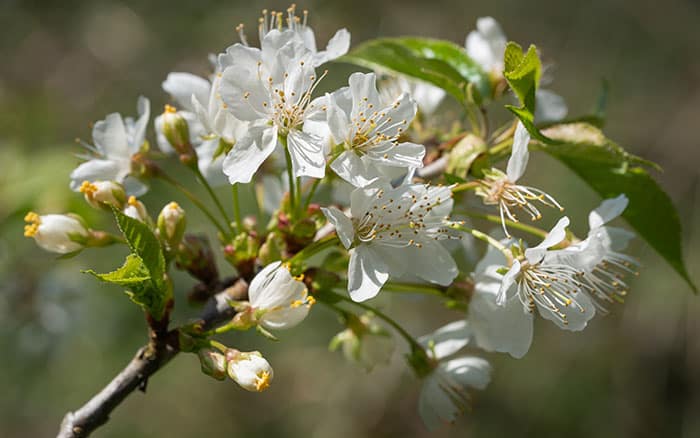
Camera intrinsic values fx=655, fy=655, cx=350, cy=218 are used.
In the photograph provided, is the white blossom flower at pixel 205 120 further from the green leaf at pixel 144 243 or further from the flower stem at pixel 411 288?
the flower stem at pixel 411 288

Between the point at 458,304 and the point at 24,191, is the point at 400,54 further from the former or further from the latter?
the point at 24,191

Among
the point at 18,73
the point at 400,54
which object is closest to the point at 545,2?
the point at 18,73

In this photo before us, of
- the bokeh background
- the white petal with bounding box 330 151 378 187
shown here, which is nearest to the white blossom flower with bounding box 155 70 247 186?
the white petal with bounding box 330 151 378 187

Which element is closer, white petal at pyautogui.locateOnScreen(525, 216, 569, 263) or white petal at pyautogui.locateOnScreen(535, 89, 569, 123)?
white petal at pyautogui.locateOnScreen(525, 216, 569, 263)

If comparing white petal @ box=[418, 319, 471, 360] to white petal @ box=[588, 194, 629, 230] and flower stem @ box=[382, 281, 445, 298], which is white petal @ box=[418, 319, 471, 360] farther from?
white petal @ box=[588, 194, 629, 230]

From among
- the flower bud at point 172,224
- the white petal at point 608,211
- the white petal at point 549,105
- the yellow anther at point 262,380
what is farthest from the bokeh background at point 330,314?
the white petal at point 608,211

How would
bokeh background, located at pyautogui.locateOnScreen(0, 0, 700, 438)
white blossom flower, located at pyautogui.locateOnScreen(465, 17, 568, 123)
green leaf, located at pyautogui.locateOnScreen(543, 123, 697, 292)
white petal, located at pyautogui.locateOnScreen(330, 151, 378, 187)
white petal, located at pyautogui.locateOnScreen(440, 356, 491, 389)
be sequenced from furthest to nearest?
bokeh background, located at pyautogui.locateOnScreen(0, 0, 700, 438), white blossom flower, located at pyautogui.locateOnScreen(465, 17, 568, 123), white petal, located at pyautogui.locateOnScreen(440, 356, 491, 389), green leaf, located at pyautogui.locateOnScreen(543, 123, 697, 292), white petal, located at pyautogui.locateOnScreen(330, 151, 378, 187)
